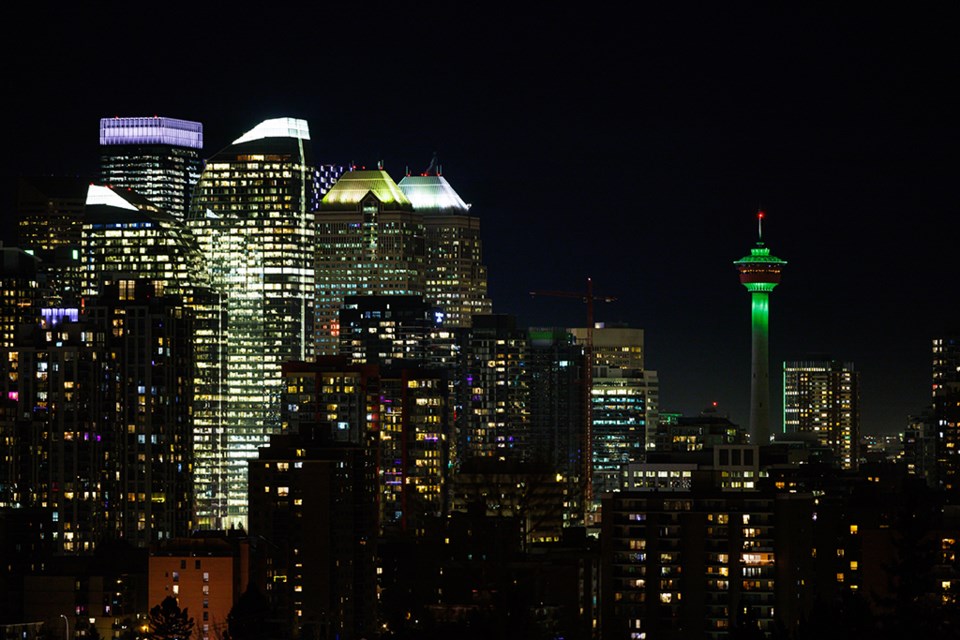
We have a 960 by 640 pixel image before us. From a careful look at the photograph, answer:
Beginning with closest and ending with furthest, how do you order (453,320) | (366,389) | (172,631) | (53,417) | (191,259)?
(172,631) < (53,417) < (366,389) < (191,259) < (453,320)

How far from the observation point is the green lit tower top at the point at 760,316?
569 feet

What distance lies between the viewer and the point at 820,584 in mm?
95688

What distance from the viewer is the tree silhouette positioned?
262 ft

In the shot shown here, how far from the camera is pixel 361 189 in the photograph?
191m

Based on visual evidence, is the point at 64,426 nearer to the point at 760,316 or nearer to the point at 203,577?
the point at 203,577

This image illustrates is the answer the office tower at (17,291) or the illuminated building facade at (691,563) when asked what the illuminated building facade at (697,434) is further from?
the illuminated building facade at (691,563)

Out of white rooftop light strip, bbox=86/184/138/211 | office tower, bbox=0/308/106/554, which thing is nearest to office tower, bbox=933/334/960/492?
office tower, bbox=0/308/106/554

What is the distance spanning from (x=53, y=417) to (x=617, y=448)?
57.8 m

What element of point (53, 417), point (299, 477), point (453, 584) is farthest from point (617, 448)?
point (453, 584)

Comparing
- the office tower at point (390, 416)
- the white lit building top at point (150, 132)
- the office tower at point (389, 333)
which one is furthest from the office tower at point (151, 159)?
the office tower at point (390, 416)

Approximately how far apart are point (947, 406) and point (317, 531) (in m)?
68.0

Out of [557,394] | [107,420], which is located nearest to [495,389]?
[557,394]

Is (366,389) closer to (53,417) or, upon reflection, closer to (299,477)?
(53,417)

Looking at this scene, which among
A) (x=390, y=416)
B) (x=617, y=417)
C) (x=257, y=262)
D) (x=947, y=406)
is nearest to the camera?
(x=390, y=416)
